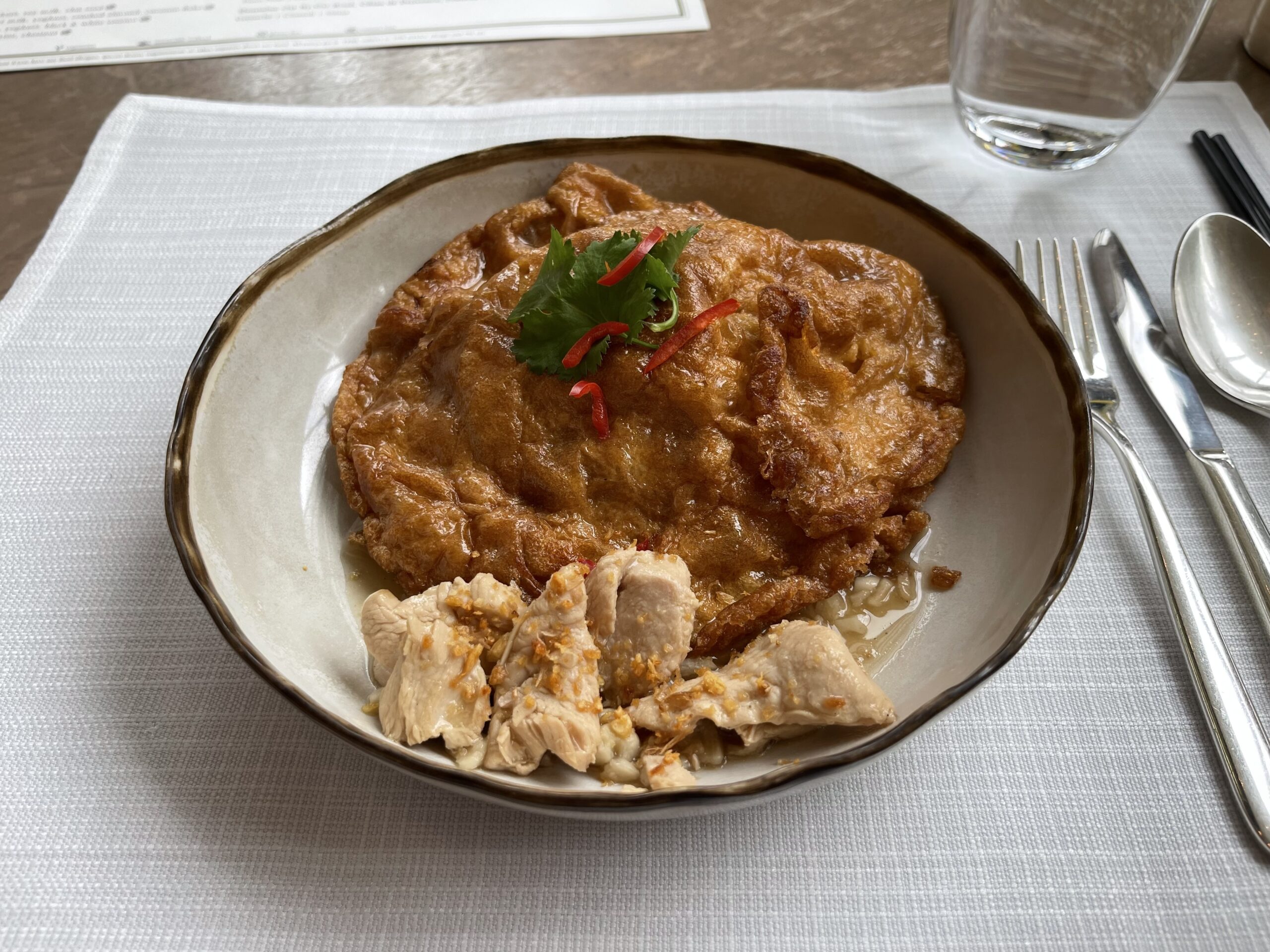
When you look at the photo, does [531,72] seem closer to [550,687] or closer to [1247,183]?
[1247,183]

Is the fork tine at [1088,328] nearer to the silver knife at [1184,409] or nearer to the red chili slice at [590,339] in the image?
the silver knife at [1184,409]

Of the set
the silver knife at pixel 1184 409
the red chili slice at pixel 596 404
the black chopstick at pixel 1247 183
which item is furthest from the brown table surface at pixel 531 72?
the red chili slice at pixel 596 404

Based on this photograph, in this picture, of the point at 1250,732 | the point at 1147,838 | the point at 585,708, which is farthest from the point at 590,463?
the point at 1250,732

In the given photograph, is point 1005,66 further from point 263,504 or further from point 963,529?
point 263,504

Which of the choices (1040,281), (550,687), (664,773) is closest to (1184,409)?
(1040,281)

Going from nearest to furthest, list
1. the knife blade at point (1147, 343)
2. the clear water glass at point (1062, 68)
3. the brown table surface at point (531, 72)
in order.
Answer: the knife blade at point (1147, 343), the clear water glass at point (1062, 68), the brown table surface at point (531, 72)
